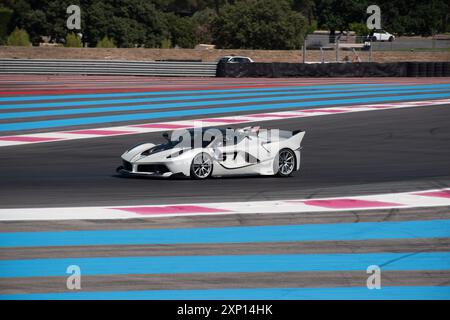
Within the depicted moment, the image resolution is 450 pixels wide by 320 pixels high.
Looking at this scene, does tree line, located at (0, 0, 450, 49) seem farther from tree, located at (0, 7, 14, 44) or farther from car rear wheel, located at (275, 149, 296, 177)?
car rear wheel, located at (275, 149, 296, 177)

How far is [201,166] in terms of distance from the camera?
52.4 feet

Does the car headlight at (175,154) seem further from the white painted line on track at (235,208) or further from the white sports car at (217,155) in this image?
the white painted line on track at (235,208)

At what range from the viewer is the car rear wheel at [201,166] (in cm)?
1585

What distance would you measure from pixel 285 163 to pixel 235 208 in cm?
395

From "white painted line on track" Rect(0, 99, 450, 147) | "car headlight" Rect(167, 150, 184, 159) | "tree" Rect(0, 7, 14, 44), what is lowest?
"white painted line on track" Rect(0, 99, 450, 147)

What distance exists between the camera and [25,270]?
9.70 metres

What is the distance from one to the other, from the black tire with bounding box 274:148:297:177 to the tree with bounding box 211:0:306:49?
51.1 meters

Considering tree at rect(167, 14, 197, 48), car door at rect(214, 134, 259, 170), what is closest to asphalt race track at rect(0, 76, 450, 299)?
car door at rect(214, 134, 259, 170)

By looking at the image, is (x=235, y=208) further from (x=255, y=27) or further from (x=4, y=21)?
(x=4, y=21)

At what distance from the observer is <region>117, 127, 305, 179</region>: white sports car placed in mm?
15844

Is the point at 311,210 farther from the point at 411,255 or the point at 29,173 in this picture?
the point at 29,173

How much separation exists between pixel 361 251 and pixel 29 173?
785 cm

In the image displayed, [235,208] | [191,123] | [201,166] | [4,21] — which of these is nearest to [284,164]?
[201,166]
